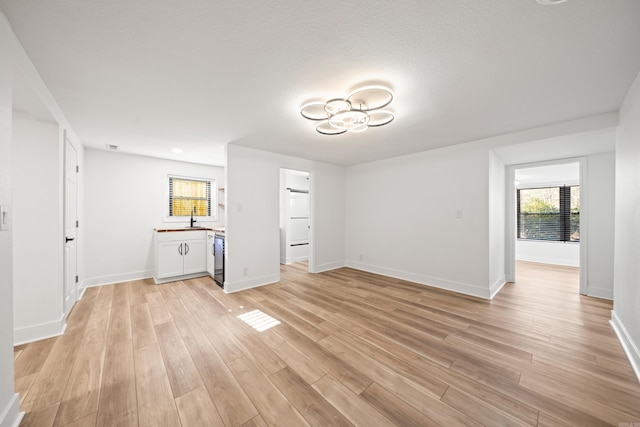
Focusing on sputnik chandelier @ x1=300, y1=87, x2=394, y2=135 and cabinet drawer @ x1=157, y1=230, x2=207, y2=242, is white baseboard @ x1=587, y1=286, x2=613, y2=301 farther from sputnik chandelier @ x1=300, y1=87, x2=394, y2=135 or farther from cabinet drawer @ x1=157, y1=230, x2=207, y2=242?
cabinet drawer @ x1=157, y1=230, x2=207, y2=242

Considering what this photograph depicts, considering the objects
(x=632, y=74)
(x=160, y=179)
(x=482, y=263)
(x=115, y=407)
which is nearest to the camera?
(x=115, y=407)

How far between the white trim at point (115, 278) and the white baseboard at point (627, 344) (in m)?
6.37

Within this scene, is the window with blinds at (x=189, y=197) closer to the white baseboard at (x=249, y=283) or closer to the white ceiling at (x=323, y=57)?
the white ceiling at (x=323, y=57)

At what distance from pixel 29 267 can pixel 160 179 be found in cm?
274

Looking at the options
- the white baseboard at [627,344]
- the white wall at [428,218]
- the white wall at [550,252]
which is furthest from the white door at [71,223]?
the white wall at [550,252]

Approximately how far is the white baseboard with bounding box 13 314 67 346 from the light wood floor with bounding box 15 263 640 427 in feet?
0.40

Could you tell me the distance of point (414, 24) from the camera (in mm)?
1355

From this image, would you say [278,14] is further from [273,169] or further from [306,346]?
[273,169]

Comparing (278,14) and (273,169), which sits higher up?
(278,14)

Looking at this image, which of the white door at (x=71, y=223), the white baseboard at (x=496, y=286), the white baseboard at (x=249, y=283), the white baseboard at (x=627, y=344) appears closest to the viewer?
the white baseboard at (x=627, y=344)

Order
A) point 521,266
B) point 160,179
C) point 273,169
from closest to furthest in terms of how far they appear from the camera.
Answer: point 273,169, point 160,179, point 521,266

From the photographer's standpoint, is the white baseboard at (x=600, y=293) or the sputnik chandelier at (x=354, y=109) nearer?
the sputnik chandelier at (x=354, y=109)

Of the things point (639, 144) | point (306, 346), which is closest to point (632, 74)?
point (639, 144)

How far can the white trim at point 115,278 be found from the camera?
3.95 m
